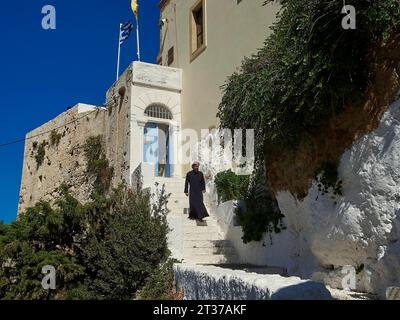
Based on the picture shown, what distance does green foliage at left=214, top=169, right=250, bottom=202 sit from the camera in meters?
9.86

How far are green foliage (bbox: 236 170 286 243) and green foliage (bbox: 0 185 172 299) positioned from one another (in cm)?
158

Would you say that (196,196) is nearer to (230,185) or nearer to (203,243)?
(230,185)

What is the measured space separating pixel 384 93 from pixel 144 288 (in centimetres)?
504

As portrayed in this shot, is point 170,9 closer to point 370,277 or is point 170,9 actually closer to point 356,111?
point 356,111

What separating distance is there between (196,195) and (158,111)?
5.35 metres

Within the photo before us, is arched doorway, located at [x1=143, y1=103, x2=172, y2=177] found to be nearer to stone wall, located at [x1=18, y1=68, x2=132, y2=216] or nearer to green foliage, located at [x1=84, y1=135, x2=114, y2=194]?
stone wall, located at [x1=18, y1=68, x2=132, y2=216]

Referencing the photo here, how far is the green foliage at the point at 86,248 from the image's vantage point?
793 cm

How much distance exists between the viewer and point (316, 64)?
551cm

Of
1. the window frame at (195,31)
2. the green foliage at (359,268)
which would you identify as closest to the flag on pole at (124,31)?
the window frame at (195,31)

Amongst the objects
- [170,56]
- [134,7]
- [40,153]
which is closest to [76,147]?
[40,153]

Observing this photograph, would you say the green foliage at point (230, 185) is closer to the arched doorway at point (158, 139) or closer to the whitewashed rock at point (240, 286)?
the whitewashed rock at point (240, 286)

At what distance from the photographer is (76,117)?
1859 centimetres

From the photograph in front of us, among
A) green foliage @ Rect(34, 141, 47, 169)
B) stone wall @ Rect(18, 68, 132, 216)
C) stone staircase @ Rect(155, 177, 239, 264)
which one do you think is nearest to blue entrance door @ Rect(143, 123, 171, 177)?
stone wall @ Rect(18, 68, 132, 216)

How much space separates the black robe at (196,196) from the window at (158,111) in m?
4.76
